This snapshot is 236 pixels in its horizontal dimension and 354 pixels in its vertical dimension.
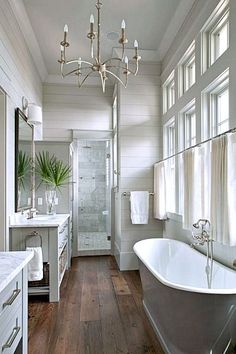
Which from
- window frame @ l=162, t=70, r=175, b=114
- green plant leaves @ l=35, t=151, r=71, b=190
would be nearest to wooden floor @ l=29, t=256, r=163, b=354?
green plant leaves @ l=35, t=151, r=71, b=190

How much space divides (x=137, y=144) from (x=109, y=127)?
1.13m

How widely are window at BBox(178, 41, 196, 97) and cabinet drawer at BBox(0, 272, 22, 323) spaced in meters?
3.02

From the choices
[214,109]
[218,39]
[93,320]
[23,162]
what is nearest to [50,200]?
[23,162]

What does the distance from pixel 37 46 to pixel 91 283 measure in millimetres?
3577

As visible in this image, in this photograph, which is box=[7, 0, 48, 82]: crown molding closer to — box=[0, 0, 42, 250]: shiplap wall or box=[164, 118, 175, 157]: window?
box=[0, 0, 42, 250]: shiplap wall

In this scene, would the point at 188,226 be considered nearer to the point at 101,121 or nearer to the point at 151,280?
the point at 151,280

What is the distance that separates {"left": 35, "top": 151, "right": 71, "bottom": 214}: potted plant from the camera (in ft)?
13.2

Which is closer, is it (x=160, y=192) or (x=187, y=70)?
(x=187, y=70)

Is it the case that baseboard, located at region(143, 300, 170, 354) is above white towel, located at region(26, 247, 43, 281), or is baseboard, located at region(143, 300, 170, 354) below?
below

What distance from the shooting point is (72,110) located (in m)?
5.23

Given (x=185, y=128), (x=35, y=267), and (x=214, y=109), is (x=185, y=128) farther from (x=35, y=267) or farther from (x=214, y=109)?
(x=35, y=267)

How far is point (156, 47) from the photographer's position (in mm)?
4164

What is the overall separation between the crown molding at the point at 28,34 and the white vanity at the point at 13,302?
2.83 meters

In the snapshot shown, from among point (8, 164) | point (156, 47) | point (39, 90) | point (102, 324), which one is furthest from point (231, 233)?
point (39, 90)
